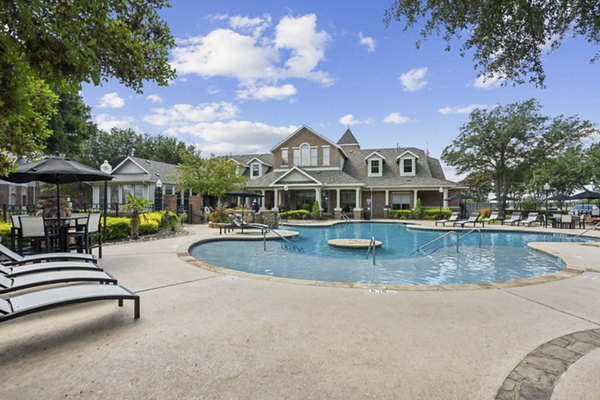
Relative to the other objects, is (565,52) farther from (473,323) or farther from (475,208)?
A: (475,208)

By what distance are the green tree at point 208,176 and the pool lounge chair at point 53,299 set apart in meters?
19.4

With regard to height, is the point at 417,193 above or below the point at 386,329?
above

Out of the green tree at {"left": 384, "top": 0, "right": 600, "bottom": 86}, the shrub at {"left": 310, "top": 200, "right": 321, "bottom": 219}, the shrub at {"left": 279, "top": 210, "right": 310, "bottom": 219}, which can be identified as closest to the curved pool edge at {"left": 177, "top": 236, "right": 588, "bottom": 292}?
the green tree at {"left": 384, "top": 0, "right": 600, "bottom": 86}

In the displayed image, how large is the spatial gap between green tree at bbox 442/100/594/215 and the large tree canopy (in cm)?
3035

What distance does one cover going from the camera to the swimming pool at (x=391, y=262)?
8070 mm

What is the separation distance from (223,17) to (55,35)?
788cm

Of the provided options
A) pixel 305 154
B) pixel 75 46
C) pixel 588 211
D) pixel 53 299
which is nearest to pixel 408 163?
pixel 305 154

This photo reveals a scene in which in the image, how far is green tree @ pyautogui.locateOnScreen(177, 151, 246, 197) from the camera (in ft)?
74.9

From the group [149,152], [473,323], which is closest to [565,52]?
[473,323]

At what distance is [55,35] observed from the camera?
2.11m

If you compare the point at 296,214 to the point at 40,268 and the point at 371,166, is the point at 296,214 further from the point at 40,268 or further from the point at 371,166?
the point at 40,268

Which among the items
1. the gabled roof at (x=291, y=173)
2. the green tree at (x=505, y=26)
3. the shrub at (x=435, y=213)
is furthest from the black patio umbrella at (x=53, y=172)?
the shrub at (x=435, y=213)

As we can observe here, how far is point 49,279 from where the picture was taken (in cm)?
412

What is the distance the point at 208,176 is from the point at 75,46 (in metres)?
21.6
